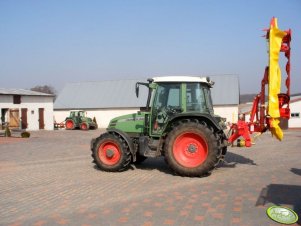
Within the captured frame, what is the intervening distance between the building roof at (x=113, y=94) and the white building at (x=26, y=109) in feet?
21.7

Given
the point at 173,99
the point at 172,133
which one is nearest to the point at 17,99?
the point at 173,99

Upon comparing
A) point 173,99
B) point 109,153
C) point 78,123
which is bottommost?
point 78,123

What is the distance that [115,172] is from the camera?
8516 mm

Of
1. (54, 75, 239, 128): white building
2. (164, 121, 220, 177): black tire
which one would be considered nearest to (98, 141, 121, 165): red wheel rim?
(164, 121, 220, 177): black tire

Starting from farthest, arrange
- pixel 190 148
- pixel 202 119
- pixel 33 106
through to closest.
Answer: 1. pixel 33 106
2. pixel 202 119
3. pixel 190 148

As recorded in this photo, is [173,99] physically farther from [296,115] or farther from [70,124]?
[296,115]

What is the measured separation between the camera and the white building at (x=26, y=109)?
1063 inches

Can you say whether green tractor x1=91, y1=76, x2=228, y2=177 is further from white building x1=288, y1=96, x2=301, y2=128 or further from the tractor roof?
white building x1=288, y1=96, x2=301, y2=128

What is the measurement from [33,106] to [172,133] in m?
24.6

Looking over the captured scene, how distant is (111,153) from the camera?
28.0 ft

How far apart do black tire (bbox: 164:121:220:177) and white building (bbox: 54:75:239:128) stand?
83.2ft

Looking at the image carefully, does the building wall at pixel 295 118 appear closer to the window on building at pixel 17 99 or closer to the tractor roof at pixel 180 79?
the window on building at pixel 17 99

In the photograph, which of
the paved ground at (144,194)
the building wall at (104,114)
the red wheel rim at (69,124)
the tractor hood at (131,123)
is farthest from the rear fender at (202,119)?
the building wall at (104,114)

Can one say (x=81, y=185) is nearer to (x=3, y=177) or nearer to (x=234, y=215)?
(x=3, y=177)
